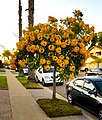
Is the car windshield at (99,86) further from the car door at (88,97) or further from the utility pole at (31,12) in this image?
the utility pole at (31,12)

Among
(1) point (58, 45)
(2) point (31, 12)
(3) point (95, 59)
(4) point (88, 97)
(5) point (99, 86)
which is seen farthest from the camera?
(3) point (95, 59)

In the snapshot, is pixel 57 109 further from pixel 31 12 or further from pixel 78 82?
pixel 31 12

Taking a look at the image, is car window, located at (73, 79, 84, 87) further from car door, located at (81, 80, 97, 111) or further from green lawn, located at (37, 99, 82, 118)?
green lawn, located at (37, 99, 82, 118)

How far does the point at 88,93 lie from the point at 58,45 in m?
2.22

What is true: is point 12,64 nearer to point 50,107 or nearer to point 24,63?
point 24,63

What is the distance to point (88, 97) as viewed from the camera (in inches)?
423

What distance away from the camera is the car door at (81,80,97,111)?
1028cm

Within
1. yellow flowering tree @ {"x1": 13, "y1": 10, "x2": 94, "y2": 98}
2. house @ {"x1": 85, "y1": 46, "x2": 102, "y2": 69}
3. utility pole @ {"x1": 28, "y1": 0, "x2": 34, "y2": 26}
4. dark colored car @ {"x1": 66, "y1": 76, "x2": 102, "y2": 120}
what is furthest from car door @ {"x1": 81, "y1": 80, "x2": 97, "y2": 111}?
house @ {"x1": 85, "y1": 46, "x2": 102, "y2": 69}

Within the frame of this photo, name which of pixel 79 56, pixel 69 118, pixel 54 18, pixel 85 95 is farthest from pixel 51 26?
pixel 69 118

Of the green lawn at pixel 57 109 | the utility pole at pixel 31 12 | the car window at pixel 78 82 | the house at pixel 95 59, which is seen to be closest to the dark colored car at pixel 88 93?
the car window at pixel 78 82

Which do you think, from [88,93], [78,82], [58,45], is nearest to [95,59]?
[78,82]

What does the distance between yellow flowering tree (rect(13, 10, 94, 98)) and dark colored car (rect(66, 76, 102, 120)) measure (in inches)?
23.1

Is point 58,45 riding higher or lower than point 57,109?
higher

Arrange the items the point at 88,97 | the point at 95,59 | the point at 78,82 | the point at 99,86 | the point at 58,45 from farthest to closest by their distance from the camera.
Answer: the point at 95,59 < the point at 78,82 < the point at 58,45 < the point at 99,86 < the point at 88,97
